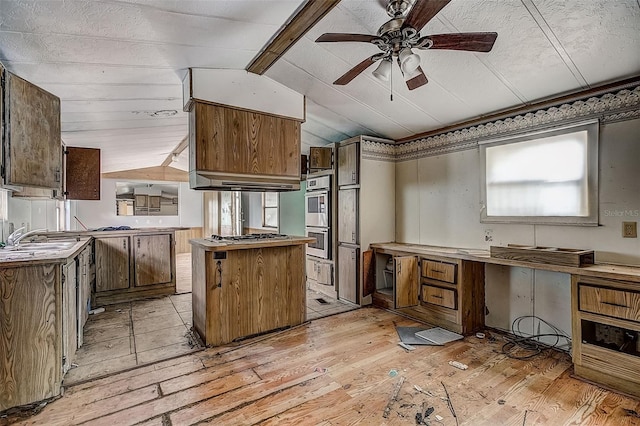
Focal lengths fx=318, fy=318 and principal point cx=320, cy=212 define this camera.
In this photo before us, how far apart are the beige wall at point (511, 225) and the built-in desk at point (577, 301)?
0.67 feet

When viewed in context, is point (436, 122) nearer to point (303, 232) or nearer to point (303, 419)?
point (303, 232)

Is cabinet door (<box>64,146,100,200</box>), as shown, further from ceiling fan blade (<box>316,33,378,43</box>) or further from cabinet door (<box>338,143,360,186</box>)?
ceiling fan blade (<box>316,33,378,43</box>)

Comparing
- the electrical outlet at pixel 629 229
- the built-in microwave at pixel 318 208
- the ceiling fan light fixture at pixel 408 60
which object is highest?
the ceiling fan light fixture at pixel 408 60

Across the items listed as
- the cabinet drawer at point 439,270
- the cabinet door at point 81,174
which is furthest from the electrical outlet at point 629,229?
the cabinet door at point 81,174

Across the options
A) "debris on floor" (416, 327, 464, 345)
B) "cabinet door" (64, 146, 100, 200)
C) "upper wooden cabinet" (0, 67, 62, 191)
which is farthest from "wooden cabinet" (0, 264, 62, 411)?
"debris on floor" (416, 327, 464, 345)

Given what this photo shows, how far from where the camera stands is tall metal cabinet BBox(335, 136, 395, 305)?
14.0 feet

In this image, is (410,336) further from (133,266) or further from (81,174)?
(81,174)

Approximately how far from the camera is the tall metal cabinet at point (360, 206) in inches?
167

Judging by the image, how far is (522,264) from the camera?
276 cm

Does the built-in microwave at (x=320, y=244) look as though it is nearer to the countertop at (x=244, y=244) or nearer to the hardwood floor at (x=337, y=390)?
the countertop at (x=244, y=244)

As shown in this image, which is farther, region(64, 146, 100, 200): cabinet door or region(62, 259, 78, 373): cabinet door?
region(64, 146, 100, 200): cabinet door

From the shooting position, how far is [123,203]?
833cm

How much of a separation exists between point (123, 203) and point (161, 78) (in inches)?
256

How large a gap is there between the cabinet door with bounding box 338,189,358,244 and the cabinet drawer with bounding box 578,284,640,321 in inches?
95.7
